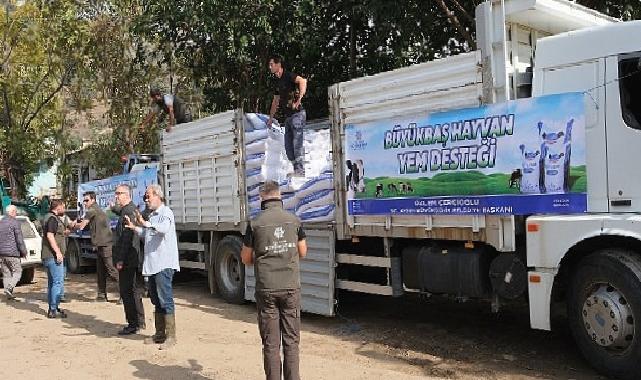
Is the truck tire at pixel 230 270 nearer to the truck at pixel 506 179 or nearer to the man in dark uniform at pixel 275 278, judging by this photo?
the truck at pixel 506 179

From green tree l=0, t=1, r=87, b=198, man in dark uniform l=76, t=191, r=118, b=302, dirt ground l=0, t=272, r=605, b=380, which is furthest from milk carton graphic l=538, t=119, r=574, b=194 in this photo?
green tree l=0, t=1, r=87, b=198

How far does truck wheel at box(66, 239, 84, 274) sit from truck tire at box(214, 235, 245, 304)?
615cm

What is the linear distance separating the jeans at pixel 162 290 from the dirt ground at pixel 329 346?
46 cm

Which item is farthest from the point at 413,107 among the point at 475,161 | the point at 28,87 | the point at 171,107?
the point at 28,87

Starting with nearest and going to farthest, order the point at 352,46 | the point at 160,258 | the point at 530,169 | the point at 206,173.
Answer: the point at 530,169 → the point at 160,258 → the point at 206,173 → the point at 352,46

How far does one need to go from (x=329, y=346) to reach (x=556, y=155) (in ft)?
10.5

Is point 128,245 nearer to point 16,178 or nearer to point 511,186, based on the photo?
point 511,186

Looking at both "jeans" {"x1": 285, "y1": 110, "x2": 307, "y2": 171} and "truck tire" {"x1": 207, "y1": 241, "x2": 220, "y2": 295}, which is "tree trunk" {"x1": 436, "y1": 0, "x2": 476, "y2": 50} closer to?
"jeans" {"x1": 285, "y1": 110, "x2": 307, "y2": 171}

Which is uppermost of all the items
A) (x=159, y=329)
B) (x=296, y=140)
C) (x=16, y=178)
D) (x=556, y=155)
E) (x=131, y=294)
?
(x=16, y=178)

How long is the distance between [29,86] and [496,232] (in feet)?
75.8

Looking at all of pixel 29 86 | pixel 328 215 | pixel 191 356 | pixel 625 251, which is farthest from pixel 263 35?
pixel 29 86

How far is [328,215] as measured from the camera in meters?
8.38

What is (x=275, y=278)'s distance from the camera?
5090 mm

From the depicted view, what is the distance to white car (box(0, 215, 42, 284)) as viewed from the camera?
44.7 feet
